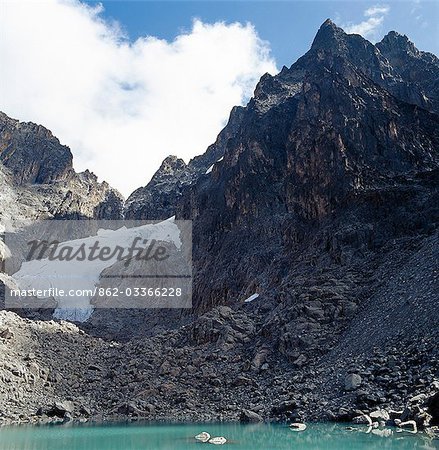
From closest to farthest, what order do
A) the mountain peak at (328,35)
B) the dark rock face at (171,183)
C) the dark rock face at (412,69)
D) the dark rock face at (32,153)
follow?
the dark rock face at (412,69) < the mountain peak at (328,35) < the dark rock face at (171,183) < the dark rock face at (32,153)

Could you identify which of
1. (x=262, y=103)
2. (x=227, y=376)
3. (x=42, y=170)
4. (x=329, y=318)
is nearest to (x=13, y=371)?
(x=227, y=376)

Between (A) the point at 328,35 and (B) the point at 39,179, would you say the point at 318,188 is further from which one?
(B) the point at 39,179

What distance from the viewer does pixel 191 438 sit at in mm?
21844

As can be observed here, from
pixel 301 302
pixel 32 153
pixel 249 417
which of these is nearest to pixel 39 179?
pixel 32 153

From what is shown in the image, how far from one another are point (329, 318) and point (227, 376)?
877cm

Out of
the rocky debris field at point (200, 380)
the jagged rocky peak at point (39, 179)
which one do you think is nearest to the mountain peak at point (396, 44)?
the rocky debris field at point (200, 380)

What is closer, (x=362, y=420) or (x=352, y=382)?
(x=362, y=420)

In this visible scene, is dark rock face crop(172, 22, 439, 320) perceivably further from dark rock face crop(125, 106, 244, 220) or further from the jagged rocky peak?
the jagged rocky peak

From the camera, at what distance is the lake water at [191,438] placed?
17.6 m

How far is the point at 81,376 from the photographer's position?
127ft

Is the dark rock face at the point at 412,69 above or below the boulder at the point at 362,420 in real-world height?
above

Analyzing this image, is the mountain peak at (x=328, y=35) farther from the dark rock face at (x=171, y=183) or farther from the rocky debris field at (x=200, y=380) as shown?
the rocky debris field at (x=200, y=380)

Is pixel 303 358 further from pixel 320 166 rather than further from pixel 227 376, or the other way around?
pixel 320 166

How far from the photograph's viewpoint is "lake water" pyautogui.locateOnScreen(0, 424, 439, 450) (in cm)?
1759
